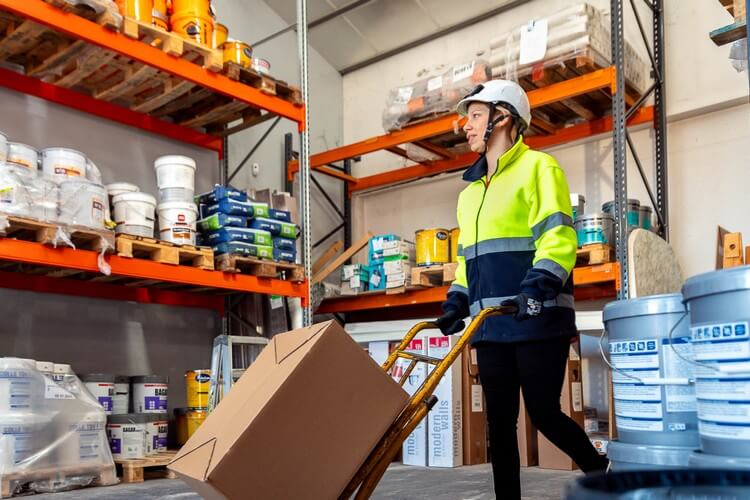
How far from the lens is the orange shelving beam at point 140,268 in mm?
4699

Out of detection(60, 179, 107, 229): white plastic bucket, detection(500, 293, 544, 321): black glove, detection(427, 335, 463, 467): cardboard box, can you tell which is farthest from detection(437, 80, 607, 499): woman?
detection(60, 179, 107, 229): white plastic bucket

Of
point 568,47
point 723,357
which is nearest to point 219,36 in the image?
point 568,47

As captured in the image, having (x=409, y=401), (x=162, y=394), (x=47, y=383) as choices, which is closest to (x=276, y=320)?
(x=162, y=394)

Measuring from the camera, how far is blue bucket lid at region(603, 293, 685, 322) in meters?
2.26

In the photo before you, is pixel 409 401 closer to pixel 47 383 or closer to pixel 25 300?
pixel 47 383

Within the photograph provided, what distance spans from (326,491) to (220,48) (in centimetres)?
480

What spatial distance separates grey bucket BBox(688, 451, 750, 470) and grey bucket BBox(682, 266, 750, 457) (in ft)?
0.05

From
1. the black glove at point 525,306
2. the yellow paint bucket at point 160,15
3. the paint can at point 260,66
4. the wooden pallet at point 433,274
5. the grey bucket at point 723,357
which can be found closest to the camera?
the grey bucket at point 723,357

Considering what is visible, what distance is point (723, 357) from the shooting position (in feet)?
6.12

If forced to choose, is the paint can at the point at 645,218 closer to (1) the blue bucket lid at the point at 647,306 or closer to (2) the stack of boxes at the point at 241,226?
(2) the stack of boxes at the point at 241,226

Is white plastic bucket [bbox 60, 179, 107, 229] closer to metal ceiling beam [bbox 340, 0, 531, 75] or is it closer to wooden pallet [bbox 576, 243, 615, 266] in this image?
wooden pallet [bbox 576, 243, 615, 266]

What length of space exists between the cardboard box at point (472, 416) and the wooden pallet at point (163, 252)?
2328 millimetres

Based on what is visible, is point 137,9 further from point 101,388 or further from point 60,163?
point 101,388

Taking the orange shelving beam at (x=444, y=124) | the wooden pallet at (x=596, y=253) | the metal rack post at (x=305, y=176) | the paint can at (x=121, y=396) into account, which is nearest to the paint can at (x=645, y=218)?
the wooden pallet at (x=596, y=253)
